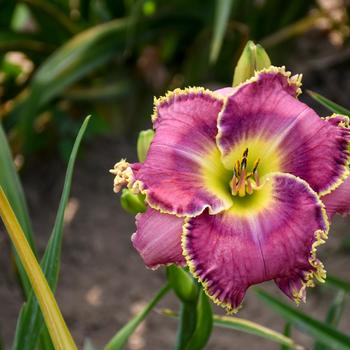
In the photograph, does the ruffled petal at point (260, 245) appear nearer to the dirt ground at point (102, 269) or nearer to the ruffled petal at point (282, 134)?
the ruffled petal at point (282, 134)

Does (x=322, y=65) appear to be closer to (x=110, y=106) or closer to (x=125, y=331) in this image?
(x=110, y=106)

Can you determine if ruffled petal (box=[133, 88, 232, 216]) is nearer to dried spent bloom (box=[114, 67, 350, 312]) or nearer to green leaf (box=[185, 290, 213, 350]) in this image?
dried spent bloom (box=[114, 67, 350, 312])

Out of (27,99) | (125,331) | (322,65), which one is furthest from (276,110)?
(322,65)

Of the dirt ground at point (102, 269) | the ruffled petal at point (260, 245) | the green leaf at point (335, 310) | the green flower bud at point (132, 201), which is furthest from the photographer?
the dirt ground at point (102, 269)

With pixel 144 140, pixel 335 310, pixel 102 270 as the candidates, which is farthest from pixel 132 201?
pixel 102 270

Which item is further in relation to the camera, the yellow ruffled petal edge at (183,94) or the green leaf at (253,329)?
the green leaf at (253,329)

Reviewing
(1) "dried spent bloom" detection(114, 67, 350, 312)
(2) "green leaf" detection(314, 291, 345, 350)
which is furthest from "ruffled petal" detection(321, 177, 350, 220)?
(2) "green leaf" detection(314, 291, 345, 350)

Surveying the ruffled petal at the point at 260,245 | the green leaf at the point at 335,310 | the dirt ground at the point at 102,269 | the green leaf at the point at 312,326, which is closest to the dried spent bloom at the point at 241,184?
the ruffled petal at the point at 260,245

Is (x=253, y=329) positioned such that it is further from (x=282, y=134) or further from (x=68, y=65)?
(x=68, y=65)
